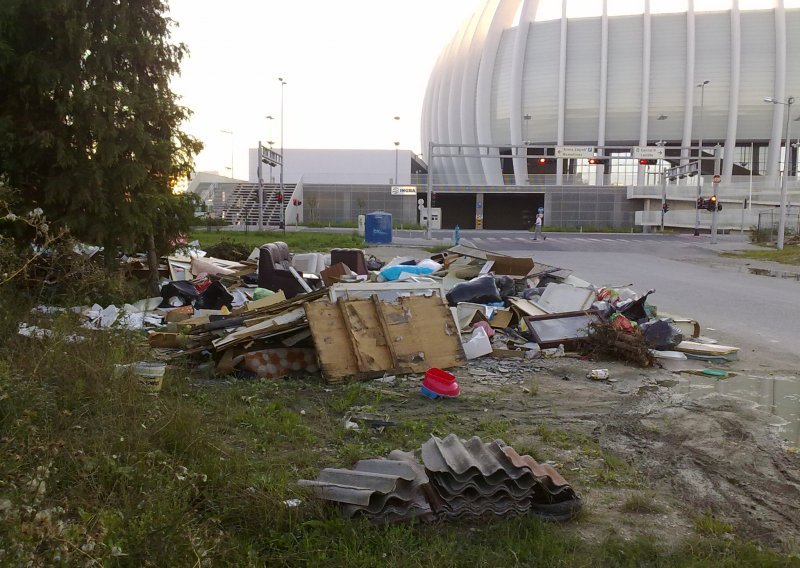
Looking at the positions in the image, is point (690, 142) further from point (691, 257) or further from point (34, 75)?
point (34, 75)

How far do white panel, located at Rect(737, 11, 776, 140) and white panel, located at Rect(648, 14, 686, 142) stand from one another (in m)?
6.21

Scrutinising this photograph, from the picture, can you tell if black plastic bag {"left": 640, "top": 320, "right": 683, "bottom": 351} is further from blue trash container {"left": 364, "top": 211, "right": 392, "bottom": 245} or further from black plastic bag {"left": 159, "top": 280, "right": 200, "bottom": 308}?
blue trash container {"left": 364, "top": 211, "right": 392, "bottom": 245}

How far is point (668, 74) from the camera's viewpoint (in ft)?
234

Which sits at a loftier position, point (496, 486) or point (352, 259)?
point (352, 259)

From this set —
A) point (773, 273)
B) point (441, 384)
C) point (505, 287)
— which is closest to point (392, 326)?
point (441, 384)

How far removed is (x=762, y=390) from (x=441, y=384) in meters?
3.66

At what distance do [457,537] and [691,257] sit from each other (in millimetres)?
27802

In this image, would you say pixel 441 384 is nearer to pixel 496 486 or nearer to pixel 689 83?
pixel 496 486

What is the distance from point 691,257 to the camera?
93.6 feet

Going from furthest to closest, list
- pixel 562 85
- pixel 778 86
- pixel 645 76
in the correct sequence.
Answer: pixel 562 85
pixel 645 76
pixel 778 86

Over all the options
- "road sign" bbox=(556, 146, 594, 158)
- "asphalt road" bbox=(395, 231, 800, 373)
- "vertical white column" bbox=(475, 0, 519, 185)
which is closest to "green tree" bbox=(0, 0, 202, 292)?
"asphalt road" bbox=(395, 231, 800, 373)

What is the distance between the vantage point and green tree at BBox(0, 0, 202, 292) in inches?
410

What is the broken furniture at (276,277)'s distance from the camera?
12.7 meters

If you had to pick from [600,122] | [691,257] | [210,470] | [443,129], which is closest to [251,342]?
[210,470]
